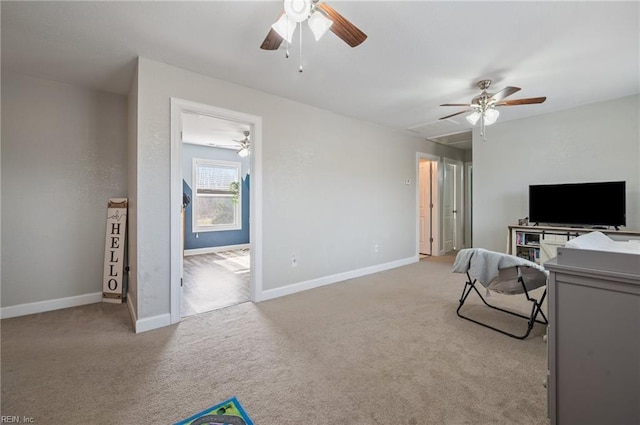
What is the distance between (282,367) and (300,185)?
2.24m

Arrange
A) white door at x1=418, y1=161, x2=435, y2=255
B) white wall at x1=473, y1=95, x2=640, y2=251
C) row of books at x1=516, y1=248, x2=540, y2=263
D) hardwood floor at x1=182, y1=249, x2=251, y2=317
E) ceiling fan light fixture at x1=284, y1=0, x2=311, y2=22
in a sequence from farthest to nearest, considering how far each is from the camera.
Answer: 1. white door at x1=418, y1=161, x2=435, y2=255
2. row of books at x1=516, y1=248, x2=540, y2=263
3. white wall at x1=473, y1=95, x2=640, y2=251
4. hardwood floor at x1=182, y1=249, x2=251, y2=317
5. ceiling fan light fixture at x1=284, y1=0, x2=311, y2=22

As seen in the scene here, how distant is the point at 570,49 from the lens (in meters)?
2.35

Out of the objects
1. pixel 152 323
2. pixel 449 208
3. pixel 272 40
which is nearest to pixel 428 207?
pixel 449 208

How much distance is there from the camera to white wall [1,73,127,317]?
9.09 feet

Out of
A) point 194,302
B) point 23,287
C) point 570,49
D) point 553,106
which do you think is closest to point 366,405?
point 194,302

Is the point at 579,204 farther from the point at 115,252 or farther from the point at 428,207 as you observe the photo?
the point at 115,252

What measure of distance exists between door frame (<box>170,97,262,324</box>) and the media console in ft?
12.2

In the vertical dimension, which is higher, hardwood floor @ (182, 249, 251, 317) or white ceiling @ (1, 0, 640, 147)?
white ceiling @ (1, 0, 640, 147)

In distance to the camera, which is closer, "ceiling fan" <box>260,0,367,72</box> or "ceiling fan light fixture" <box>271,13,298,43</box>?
"ceiling fan" <box>260,0,367,72</box>

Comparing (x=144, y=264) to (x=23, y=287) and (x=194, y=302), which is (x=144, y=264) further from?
(x=23, y=287)

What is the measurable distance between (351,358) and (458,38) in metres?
2.69

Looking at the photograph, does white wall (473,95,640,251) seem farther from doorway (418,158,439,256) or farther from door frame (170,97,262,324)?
door frame (170,97,262,324)

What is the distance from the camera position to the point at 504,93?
273 centimetres

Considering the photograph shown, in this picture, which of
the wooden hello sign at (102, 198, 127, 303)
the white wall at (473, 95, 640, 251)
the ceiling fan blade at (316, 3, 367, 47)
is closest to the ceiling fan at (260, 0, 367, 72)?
the ceiling fan blade at (316, 3, 367, 47)
